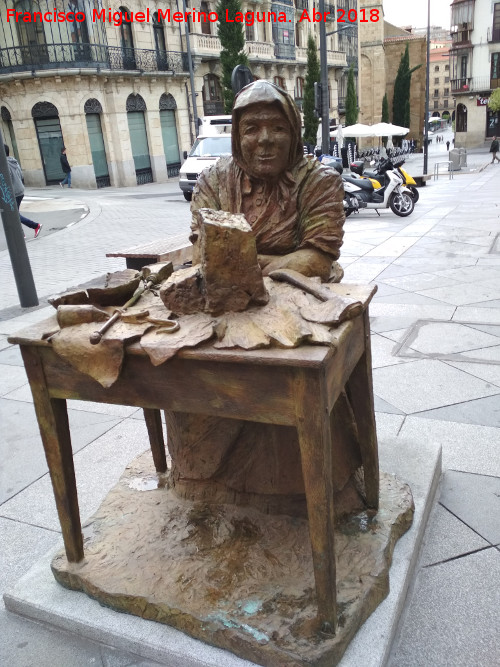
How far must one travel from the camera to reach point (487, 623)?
1.99 meters

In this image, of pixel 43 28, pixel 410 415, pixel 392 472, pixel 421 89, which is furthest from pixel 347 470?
pixel 421 89

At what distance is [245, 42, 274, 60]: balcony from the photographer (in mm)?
29484

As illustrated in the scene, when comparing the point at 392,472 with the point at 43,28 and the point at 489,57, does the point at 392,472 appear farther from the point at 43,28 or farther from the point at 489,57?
the point at 489,57

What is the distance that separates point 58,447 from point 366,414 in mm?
1129

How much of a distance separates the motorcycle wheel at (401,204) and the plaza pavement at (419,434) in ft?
9.41

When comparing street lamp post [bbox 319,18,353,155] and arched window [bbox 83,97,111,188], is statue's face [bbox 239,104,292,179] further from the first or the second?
arched window [bbox 83,97,111,188]

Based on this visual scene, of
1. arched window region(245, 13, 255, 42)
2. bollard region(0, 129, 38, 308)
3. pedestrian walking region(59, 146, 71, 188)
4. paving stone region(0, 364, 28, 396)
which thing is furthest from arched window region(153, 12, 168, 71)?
paving stone region(0, 364, 28, 396)

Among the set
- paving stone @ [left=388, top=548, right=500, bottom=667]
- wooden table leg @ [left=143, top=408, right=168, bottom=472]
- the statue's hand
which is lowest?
paving stone @ [left=388, top=548, right=500, bottom=667]

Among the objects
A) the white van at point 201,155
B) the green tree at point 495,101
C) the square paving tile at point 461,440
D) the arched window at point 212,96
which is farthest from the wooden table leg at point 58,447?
the green tree at point 495,101

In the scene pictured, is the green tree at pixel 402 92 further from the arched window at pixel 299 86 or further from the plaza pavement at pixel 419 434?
the plaza pavement at pixel 419 434

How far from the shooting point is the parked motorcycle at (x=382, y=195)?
1116 cm

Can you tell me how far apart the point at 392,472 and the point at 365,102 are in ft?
139

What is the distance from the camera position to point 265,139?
195 centimetres

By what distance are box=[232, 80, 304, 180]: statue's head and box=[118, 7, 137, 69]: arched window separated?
23790mm
